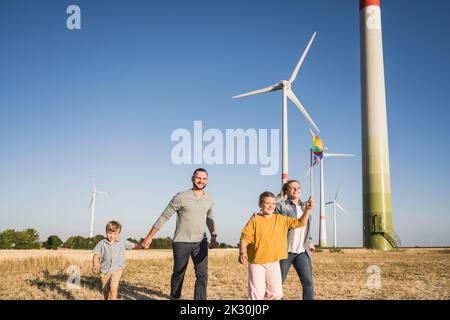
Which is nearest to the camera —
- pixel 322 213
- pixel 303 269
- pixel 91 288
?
pixel 303 269

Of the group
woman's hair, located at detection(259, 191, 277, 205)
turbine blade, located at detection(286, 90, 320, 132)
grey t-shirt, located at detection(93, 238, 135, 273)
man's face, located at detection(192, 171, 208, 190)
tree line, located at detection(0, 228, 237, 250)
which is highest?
turbine blade, located at detection(286, 90, 320, 132)

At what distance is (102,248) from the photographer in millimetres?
7227

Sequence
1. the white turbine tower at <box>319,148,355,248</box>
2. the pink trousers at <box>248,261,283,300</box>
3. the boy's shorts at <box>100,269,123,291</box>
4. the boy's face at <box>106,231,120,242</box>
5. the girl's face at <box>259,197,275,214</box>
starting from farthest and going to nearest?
1. the white turbine tower at <box>319,148,355,248</box>
2. the boy's face at <box>106,231,120,242</box>
3. the boy's shorts at <box>100,269,123,291</box>
4. the girl's face at <box>259,197,275,214</box>
5. the pink trousers at <box>248,261,283,300</box>

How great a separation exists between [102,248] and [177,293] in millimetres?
1600

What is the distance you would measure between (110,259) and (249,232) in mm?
2621

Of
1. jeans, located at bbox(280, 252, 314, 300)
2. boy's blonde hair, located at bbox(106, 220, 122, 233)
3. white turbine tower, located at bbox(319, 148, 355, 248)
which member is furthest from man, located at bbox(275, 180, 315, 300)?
white turbine tower, located at bbox(319, 148, 355, 248)

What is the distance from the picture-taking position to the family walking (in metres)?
6.17

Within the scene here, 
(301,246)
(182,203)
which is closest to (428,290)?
(301,246)

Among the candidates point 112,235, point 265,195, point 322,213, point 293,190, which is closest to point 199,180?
point 265,195

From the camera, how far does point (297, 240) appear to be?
23.3 feet

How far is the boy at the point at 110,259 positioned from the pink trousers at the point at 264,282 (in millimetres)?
2273

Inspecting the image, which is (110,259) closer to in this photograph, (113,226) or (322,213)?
(113,226)

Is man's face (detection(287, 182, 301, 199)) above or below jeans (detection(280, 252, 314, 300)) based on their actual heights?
above

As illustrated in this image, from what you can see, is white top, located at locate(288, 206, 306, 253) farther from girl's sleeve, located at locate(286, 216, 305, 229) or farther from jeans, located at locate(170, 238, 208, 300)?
jeans, located at locate(170, 238, 208, 300)
